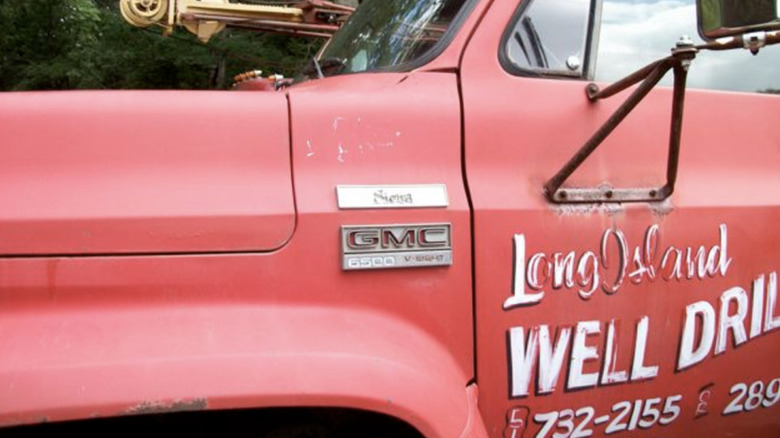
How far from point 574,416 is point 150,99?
1407mm

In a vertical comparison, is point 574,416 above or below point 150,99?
below

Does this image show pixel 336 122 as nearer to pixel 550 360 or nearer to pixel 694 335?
pixel 550 360

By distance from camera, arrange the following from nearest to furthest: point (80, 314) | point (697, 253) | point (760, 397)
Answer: point (80, 314), point (697, 253), point (760, 397)

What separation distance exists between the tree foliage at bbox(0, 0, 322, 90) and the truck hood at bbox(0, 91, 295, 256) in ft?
17.2

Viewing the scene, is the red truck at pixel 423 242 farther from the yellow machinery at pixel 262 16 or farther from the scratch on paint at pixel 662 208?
the yellow machinery at pixel 262 16

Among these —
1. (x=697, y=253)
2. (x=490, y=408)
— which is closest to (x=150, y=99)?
(x=490, y=408)

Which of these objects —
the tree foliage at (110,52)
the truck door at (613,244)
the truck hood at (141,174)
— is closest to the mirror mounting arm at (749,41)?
the truck door at (613,244)

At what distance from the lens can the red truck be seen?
5.53ft

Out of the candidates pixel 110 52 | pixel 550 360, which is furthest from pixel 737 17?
pixel 110 52

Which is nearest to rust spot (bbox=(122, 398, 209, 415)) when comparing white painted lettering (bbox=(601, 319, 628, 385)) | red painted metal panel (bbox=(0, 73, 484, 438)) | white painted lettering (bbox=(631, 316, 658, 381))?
red painted metal panel (bbox=(0, 73, 484, 438))

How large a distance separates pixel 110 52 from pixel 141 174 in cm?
799

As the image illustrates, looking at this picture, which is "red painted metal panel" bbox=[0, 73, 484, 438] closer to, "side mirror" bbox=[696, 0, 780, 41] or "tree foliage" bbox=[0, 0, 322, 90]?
"side mirror" bbox=[696, 0, 780, 41]

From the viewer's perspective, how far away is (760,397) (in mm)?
2375

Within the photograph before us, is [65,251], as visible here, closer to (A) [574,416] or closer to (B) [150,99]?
(B) [150,99]
